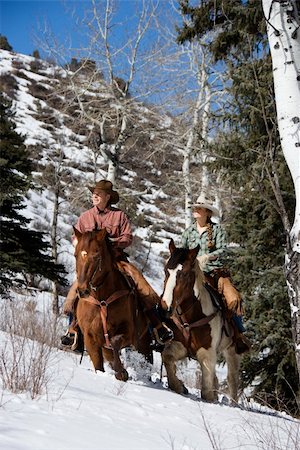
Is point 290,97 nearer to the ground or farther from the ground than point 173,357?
farther from the ground

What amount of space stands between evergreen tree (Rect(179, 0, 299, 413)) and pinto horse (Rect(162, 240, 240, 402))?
2.95 meters

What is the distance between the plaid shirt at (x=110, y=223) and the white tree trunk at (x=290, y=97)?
2.78m

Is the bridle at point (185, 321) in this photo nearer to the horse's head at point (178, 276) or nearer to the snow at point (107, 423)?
the horse's head at point (178, 276)

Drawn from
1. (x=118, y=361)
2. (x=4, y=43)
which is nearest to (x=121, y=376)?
(x=118, y=361)

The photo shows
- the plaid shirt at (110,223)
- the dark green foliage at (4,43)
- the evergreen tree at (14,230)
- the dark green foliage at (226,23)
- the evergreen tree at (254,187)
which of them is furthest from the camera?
the dark green foliage at (4,43)

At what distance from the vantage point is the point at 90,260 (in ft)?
19.9

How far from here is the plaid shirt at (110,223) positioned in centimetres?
704

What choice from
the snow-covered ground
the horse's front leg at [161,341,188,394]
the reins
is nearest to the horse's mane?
the reins

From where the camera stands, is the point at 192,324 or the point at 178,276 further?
the point at 192,324

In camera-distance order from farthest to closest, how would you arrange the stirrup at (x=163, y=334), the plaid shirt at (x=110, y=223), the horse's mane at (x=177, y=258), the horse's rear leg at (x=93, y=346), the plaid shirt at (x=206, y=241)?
the plaid shirt at (x=206, y=241) → the plaid shirt at (x=110, y=223) → the stirrup at (x=163, y=334) → the horse's rear leg at (x=93, y=346) → the horse's mane at (x=177, y=258)

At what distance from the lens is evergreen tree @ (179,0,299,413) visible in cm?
945

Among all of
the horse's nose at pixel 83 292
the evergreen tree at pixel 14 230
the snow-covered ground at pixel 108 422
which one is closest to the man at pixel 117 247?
the horse's nose at pixel 83 292

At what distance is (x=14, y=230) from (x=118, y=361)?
10359mm

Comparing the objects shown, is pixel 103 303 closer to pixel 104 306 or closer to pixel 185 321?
pixel 104 306
